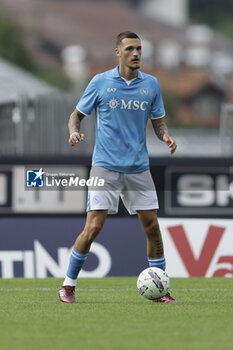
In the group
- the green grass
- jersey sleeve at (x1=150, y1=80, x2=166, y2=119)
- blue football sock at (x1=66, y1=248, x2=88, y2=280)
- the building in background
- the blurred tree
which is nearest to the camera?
the green grass

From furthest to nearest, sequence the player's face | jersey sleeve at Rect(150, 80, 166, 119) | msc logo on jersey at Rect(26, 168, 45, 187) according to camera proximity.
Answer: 1. msc logo on jersey at Rect(26, 168, 45, 187)
2. jersey sleeve at Rect(150, 80, 166, 119)
3. the player's face

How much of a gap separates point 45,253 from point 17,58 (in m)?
77.2

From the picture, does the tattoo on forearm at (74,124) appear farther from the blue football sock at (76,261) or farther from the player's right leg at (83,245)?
the blue football sock at (76,261)

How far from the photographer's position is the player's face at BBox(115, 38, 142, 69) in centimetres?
927

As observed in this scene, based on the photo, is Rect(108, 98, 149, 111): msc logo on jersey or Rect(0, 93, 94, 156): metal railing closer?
Rect(108, 98, 149, 111): msc logo on jersey

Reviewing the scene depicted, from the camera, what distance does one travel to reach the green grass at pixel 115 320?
7.37 metres

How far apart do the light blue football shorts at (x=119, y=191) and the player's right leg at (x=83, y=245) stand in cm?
7

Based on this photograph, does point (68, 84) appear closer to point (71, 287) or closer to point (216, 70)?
point (216, 70)

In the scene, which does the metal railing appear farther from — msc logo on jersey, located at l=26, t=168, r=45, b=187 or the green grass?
msc logo on jersey, located at l=26, t=168, r=45, b=187

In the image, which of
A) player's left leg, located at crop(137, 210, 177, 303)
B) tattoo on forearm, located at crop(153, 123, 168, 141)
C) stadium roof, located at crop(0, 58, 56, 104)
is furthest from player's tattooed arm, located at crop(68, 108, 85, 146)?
stadium roof, located at crop(0, 58, 56, 104)

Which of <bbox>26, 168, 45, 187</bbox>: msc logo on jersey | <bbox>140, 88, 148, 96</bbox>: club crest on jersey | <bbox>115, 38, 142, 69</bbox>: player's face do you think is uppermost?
<bbox>115, 38, 142, 69</bbox>: player's face

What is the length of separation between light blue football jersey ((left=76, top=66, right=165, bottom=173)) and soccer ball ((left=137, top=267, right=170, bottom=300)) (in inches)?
34.2

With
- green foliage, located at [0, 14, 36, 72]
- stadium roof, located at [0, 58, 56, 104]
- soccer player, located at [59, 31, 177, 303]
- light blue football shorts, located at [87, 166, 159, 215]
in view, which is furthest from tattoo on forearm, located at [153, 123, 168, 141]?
green foliage, located at [0, 14, 36, 72]

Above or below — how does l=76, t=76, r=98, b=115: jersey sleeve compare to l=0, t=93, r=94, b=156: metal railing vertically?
above
